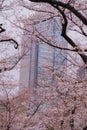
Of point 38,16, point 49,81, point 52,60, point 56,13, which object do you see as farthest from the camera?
point 49,81

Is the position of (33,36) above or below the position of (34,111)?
above

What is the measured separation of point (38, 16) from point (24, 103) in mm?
6522

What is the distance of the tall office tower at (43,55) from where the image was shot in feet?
31.1

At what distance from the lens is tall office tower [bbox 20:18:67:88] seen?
9477 mm

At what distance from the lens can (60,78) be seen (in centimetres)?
1037

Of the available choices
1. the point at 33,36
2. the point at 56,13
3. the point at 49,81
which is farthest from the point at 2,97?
the point at 56,13

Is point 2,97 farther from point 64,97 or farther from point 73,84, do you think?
point 73,84

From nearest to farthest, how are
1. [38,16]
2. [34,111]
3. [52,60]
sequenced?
[38,16], [52,60], [34,111]

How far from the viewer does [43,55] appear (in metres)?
12.9

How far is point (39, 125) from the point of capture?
14445mm

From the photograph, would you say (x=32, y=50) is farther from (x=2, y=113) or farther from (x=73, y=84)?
(x=73, y=84)

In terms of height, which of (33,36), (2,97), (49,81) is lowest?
(2,97)

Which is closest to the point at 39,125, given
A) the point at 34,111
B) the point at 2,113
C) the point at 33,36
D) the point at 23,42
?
the point at 34,111

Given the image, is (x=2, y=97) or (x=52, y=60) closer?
(x=52, y=60)
